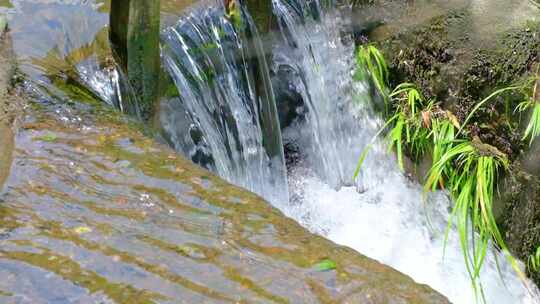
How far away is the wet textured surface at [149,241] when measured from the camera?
1.96m

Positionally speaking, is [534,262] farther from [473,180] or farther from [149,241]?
[149,241]

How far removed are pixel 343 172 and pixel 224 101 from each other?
40.2 inches

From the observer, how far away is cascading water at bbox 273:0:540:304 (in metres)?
4.16

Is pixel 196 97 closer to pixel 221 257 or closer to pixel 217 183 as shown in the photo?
pixel 217 183

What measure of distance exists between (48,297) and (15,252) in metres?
0.24

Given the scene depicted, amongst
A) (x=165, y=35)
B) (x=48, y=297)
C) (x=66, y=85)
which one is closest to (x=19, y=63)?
(x=66, y=85)

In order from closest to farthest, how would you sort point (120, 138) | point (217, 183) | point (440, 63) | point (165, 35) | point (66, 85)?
point (217, 183) < point (120, 138) < point (66, 85) < point (165, 35) < point (440, 63)

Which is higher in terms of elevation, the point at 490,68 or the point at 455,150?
the point at 490,68

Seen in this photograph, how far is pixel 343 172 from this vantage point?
15.0 ft

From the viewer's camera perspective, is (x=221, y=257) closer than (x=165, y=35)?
Yes

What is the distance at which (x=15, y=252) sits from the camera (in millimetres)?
2074

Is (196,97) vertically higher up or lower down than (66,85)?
lower down

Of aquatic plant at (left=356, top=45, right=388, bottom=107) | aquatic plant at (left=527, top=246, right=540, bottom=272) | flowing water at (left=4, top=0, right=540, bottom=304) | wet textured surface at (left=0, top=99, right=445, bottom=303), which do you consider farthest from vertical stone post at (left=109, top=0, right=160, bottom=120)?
aquatic plant at (left=527, top=246, right=540, bottom=272)

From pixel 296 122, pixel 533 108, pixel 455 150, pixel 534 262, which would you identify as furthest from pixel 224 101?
pixel 534 262
